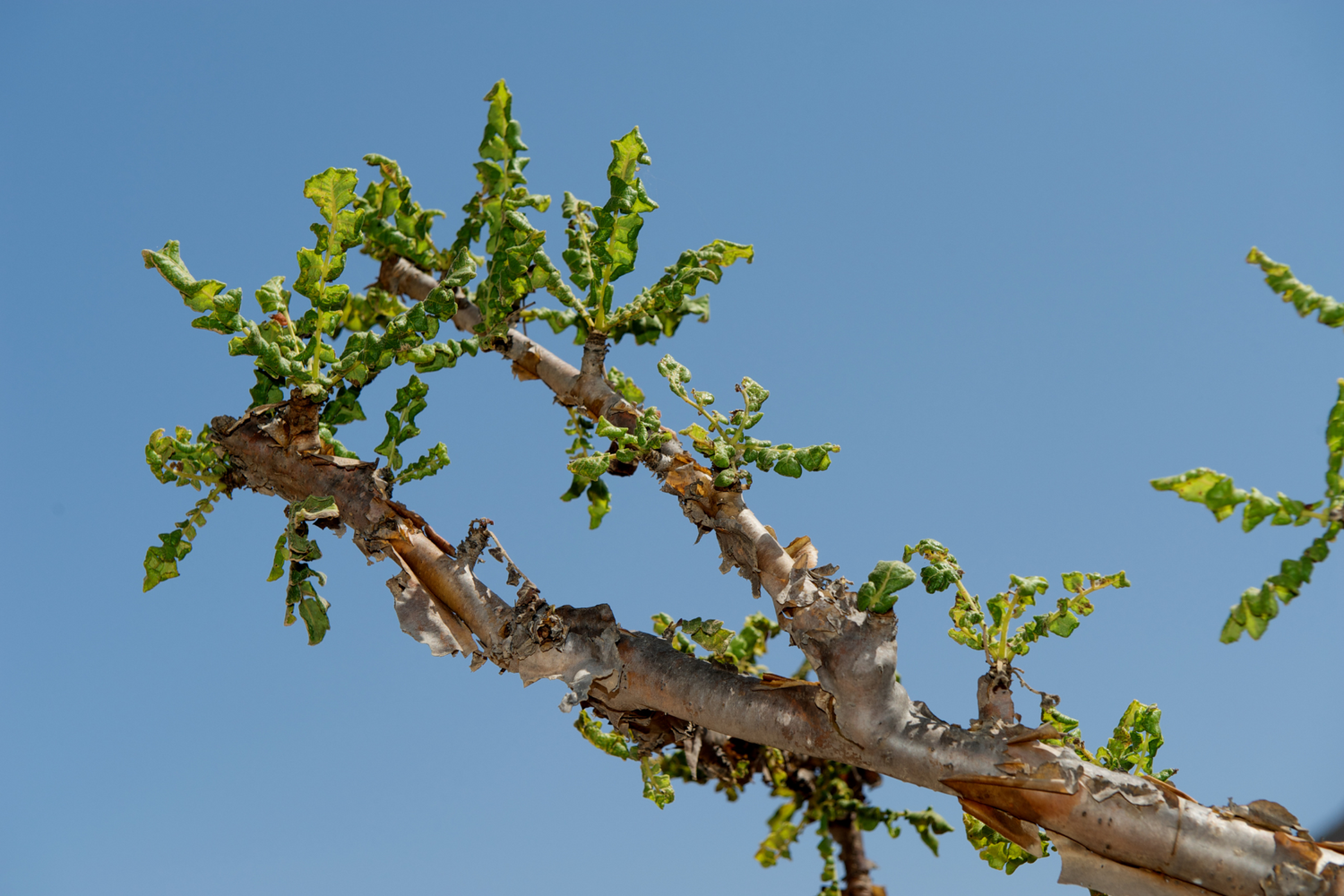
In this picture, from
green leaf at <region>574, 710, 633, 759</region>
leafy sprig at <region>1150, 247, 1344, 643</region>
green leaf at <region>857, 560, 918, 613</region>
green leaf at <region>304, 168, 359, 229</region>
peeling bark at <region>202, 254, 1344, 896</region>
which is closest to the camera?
leafy sprig at <region>1150, 247, 1344, 643</region>

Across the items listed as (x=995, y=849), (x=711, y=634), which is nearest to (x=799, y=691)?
(x=711, y=634)

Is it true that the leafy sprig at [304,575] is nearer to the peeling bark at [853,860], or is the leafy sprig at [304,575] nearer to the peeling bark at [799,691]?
the peeling bark at [799,691]

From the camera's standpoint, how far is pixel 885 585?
9.32 ft

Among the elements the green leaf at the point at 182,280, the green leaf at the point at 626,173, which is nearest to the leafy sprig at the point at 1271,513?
the green leaf at the point at 626,173

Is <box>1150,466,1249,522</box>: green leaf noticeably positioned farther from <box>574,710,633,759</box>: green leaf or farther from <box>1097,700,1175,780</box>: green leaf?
<box>574,710,633,759</box>: green leaf

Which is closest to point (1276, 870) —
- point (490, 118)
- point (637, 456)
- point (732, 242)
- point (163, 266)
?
point (637, 456)

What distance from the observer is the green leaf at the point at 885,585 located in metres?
2.84

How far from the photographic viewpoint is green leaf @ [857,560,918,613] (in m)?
2.84

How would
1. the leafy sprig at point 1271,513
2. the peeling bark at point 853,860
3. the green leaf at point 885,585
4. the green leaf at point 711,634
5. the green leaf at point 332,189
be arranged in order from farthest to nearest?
the peeling bark at point 853,860, the green leaf at point 711,634, the green leaf at point 332,189, the green leaf at point 885,585, the leafy sprig at point 1271,513

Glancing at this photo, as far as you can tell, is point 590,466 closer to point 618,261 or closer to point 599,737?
point 618,261

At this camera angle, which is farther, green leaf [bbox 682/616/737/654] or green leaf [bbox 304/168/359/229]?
green leaf [bbox 682/616/737/654]

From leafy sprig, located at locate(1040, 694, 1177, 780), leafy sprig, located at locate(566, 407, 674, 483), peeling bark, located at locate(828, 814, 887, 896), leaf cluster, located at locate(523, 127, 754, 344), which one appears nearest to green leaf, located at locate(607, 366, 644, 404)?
leaf cluster, located at locate(523, 127, 754, 344)

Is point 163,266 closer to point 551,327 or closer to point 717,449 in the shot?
point 551,327

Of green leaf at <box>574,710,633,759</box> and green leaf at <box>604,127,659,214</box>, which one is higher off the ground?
green leaf at <box>604,127,659,214</box>
